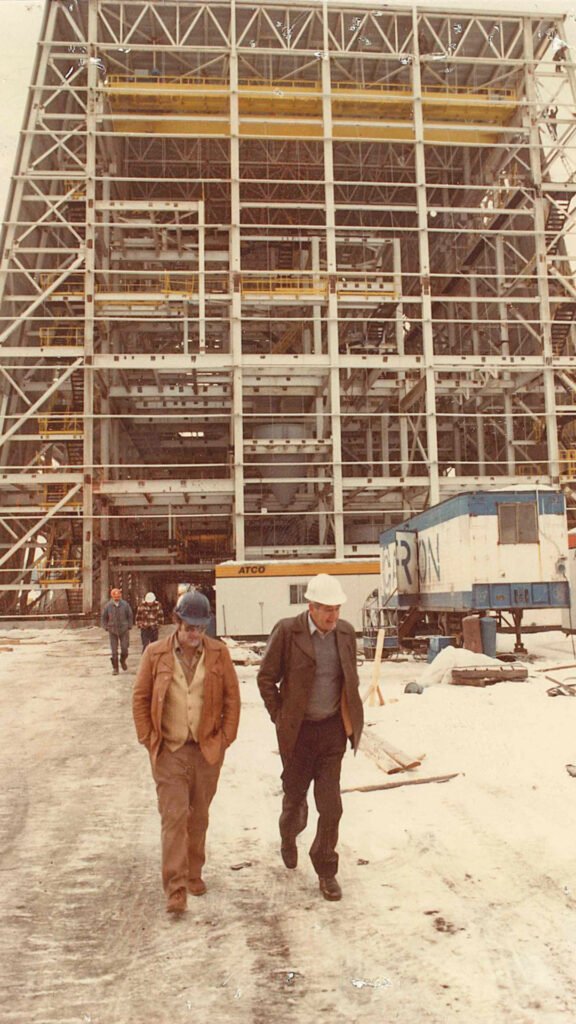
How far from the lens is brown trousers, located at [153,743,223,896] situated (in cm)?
457

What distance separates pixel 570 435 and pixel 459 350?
29.0 ft

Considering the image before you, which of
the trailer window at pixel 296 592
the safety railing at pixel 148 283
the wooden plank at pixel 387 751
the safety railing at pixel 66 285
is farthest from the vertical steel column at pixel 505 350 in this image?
the wooden plank at pixel 387 751

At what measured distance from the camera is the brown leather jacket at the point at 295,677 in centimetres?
488

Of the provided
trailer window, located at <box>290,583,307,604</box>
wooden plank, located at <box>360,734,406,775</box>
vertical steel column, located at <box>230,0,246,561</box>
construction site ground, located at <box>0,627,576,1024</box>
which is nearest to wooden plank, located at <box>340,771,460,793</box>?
construction site ground, located at <box>0,627,576,1024</box>

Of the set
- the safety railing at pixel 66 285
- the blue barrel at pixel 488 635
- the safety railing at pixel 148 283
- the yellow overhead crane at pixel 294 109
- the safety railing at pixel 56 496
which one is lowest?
the blue barrel at pixel 488 635

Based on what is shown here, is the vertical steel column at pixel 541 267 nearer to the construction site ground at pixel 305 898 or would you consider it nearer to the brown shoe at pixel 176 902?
the construction site ground at pixel 305 898

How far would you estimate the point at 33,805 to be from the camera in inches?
281

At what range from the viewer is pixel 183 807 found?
182 inches

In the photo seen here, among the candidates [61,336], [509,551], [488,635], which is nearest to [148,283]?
[61,336]

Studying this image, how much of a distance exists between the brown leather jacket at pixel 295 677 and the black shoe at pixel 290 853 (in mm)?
696

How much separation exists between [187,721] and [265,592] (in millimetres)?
22129

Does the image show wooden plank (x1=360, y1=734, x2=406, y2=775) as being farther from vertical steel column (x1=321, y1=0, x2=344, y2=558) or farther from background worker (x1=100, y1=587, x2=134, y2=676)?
vertical steel column (x1=321, y1=0, x2=344, y2=558)

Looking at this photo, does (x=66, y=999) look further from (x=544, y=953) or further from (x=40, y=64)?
(x=40, y=64)

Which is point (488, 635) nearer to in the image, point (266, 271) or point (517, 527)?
point (517, 527)
